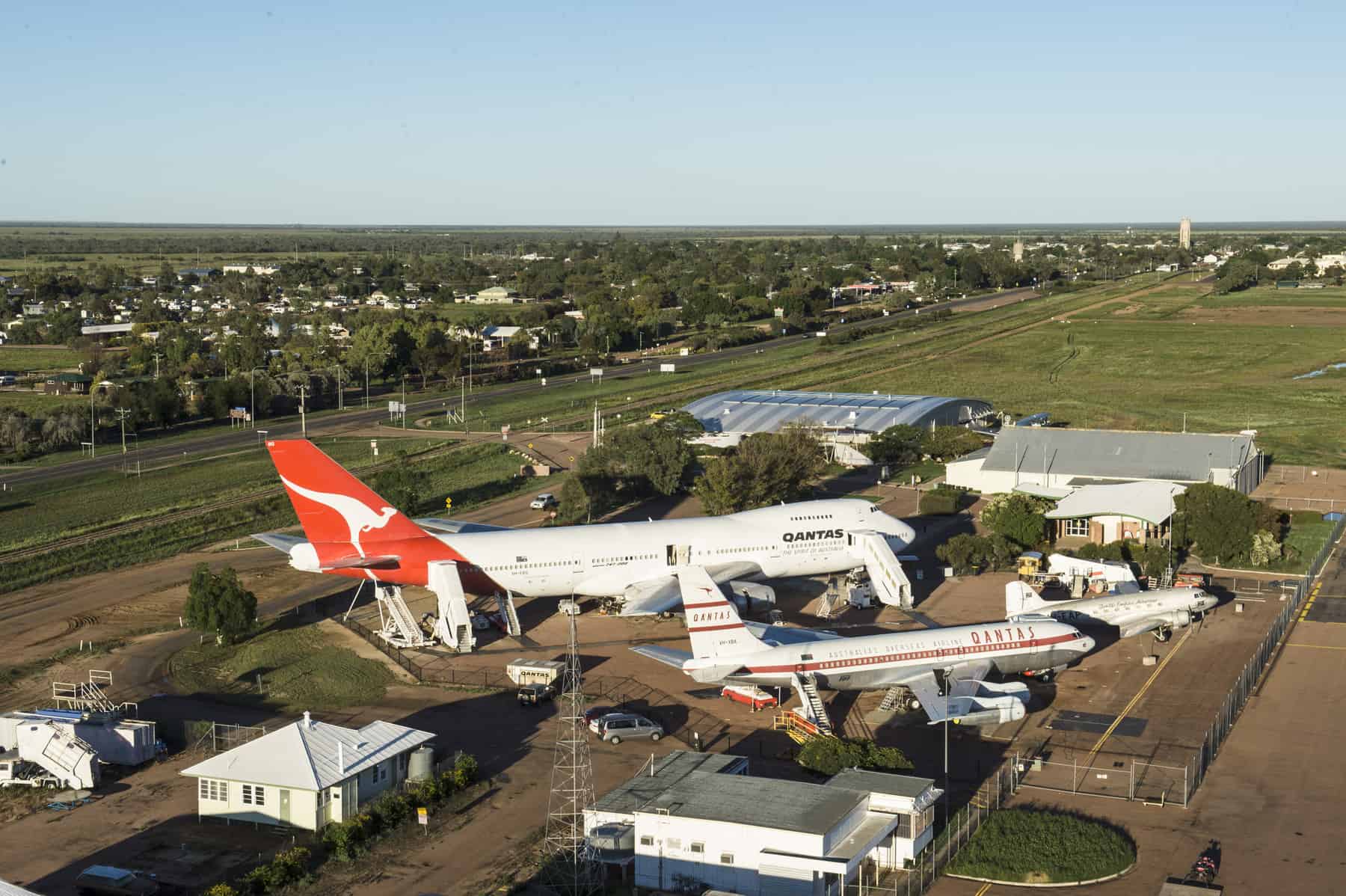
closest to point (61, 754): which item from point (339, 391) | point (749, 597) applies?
point (749, 597)

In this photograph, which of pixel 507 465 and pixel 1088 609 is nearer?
pixel 1088 609

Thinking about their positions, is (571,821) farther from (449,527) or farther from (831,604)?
(449,527)

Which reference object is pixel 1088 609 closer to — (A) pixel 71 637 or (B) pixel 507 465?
(A) pixel 71 637

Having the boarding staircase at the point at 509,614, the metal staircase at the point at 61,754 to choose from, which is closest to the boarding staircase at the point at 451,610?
the boarding staircase at the point at 509,614

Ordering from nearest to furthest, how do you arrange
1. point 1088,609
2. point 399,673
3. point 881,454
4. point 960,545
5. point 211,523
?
point 399,673 < point 1088,609 < point 960,545 < point 211,523 < point 881,454

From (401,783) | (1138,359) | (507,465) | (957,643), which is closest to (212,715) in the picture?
(401,783)

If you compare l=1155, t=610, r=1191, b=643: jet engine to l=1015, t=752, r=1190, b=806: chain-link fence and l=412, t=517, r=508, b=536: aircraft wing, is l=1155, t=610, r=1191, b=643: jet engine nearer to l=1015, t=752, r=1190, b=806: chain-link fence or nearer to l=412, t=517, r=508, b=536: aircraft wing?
l=1015, t=752, r=1190, b=806: chain-link fence

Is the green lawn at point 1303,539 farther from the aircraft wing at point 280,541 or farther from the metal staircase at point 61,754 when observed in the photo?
the metal staircase at point 61,754
